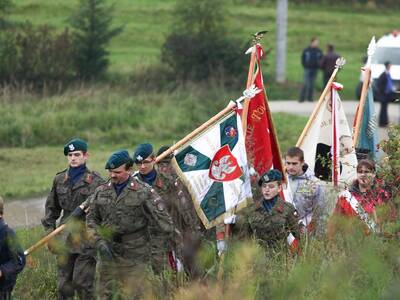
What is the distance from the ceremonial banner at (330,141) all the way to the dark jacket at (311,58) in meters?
17.3

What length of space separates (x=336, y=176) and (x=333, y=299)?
16.9ft

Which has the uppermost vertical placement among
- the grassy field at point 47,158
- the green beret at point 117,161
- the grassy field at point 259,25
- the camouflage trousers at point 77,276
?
the green beret at point 117,161

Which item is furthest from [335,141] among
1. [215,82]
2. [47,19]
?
[47,19]

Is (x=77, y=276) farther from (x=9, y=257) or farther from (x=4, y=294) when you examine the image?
(x=9, y=257)

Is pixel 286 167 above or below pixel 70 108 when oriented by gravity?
above

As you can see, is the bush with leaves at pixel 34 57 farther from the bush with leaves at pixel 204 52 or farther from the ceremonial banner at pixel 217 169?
the ceremonial banner at pixel 217 169

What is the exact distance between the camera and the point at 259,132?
42.8ft

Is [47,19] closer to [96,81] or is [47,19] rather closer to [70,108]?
[96,81]

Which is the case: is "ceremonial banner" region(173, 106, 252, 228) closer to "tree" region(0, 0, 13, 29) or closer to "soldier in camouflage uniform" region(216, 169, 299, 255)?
"soldier in camouflage uniform" region(216, 169, 299, 255)

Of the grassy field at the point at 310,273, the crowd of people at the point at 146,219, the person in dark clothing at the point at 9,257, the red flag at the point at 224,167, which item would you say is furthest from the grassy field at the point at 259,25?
the grassy field at the point at 310,273

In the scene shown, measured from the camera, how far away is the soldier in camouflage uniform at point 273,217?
10.9 metres

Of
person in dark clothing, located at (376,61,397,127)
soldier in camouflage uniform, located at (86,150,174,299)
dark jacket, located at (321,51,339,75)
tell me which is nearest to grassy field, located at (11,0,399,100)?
dark jacket, located at (321,51,339,75)

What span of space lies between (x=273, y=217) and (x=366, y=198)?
32.6 inches

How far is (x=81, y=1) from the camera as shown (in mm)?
31375
